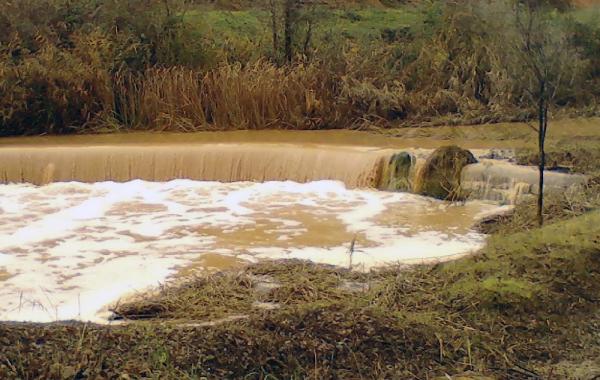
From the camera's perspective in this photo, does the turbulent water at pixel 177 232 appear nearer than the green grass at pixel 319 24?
Yes

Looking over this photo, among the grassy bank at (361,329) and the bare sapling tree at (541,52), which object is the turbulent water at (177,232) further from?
the bare sapling tree at (541,52)

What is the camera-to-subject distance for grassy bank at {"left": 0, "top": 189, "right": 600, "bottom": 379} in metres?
4.73

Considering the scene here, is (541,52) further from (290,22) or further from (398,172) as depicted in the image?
(290,22)

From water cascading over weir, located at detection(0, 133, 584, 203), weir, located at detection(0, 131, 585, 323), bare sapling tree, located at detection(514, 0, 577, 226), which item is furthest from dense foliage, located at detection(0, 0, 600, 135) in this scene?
bare sapling tree, located at detection(514, 0, 577, 226)

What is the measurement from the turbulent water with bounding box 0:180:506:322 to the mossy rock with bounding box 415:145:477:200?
202 millimetres

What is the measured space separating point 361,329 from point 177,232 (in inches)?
183

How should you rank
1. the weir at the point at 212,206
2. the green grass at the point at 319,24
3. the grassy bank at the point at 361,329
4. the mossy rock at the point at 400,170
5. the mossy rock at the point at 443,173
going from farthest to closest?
1. the green grass at the point at 319,24
2. the mossy rock at the point at 400,170
3. the mossy rock at the point at 443,173
4. the weir at the point at 212,206
5. the grassy bank at the point at 361,329

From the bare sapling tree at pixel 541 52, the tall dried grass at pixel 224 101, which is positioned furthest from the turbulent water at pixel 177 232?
the tall dried grass at pixel 224 101

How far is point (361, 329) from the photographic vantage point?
5094 millimetres

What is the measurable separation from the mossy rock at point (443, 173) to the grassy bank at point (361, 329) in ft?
13.3

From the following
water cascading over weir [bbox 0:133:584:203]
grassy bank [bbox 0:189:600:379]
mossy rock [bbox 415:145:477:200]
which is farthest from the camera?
water cascading over weir [bbox 0:133:584:203]

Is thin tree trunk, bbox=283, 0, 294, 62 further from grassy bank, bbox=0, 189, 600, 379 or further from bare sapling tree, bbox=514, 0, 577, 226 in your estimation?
grassy bank, bbox=0, 189, 600, 379

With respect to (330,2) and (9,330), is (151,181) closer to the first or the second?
(9,330)

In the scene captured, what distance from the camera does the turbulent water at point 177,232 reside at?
7590 millimetres
